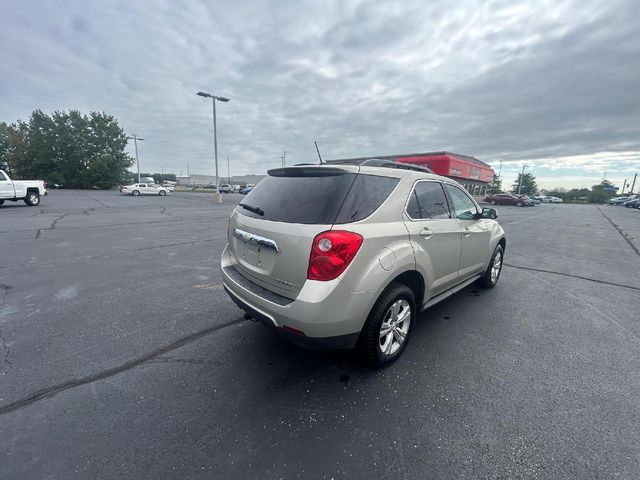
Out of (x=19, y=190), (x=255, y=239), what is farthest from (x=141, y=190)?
(x=255, y=239)

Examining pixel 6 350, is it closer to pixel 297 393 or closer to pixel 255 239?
pixel 255 239

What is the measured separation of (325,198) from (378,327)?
47.0 inches

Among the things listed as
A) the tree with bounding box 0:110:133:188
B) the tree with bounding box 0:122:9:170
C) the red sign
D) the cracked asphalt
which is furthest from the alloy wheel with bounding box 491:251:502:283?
the tree with bounding box 0:122:9:170

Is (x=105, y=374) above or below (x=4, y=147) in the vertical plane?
below

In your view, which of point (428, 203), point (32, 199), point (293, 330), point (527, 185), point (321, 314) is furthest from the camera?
point (527, 185)

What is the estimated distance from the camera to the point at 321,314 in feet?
7.19

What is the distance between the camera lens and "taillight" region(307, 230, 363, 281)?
87.8 inches

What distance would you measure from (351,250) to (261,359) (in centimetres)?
145

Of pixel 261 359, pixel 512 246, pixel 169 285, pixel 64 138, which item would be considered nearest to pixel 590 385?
pixel 261 359

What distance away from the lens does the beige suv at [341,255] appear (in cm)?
225

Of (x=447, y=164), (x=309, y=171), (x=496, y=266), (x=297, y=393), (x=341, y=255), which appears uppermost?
(x=447, y=164)

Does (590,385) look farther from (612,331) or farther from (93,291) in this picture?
(93,291)

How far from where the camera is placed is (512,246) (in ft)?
29.5

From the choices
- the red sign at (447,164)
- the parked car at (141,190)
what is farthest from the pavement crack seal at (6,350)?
the parked car at (141,190)
